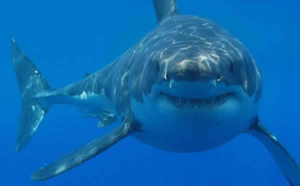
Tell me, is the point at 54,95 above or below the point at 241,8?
above

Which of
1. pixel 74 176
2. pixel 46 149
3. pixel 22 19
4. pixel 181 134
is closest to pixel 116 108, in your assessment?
pixel 181 134

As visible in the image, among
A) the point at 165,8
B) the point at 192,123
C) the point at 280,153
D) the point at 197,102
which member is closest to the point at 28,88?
the point at 165,8

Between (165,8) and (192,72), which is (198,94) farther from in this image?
(165,8)

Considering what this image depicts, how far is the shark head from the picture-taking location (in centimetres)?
351

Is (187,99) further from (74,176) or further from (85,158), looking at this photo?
(74,176)

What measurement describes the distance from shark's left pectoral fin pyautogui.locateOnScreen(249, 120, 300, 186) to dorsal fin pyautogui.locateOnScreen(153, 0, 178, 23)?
11.1 feet

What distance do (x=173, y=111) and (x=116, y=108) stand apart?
3.30 m

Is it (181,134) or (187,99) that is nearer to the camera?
(187,99)

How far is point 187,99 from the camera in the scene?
367cm

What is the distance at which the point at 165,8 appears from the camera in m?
8.12

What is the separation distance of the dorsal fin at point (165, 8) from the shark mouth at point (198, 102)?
432cm

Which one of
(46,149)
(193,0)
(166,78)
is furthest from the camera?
(193,0)

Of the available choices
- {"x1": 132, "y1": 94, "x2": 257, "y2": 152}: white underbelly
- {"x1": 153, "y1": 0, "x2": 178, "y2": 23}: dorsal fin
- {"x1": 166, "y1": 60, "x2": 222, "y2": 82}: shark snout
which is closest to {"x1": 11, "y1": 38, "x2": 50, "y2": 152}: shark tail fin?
{"x1": 153, "y1": 0, "x2": 178, "y2": 23}: dorsal fin

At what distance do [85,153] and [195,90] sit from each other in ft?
8.43
